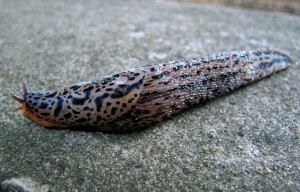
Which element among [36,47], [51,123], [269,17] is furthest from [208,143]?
[269,17]

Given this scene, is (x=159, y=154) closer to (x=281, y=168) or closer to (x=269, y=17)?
(x=281, y=168)

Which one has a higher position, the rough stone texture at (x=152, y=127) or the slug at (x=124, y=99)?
the slug at (x=124, y=99)

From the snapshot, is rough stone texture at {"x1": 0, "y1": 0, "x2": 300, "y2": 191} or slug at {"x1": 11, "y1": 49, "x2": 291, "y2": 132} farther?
slug at {"x1": 11, "y1": 49, "x2": 291, "y2": 132}

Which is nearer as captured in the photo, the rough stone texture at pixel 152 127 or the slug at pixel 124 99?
the rough stone texture at pixel 152 127

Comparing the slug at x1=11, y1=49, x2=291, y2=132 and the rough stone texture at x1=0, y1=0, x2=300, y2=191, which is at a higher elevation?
the slug at x1=11, y1=49, x2=291, y2=132
